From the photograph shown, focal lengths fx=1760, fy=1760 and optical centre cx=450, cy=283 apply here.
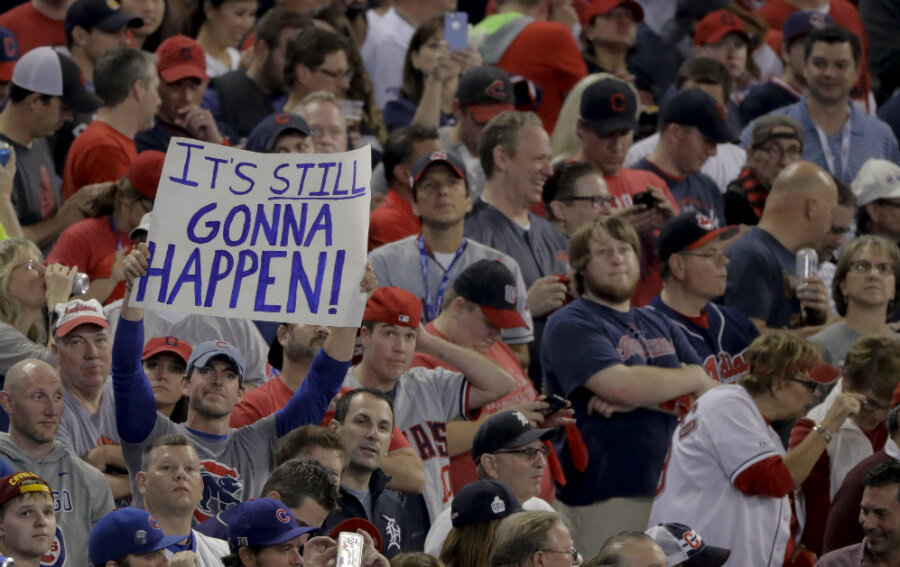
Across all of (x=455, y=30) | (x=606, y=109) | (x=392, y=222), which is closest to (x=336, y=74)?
(x=455, y=30)

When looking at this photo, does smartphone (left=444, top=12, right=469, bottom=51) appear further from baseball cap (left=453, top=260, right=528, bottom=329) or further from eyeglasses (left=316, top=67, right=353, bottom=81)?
baseball cap (left=453, top=260, right=528, bottom=329)

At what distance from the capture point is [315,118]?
9.98m

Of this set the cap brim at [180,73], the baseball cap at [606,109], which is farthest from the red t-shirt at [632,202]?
the cap brim at [180,73]

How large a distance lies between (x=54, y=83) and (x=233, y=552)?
3.82 m

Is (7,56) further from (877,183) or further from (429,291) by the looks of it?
(877,183)

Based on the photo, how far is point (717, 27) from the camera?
13.1m

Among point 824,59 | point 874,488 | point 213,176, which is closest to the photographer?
point 213,176

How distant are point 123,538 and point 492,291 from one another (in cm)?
265

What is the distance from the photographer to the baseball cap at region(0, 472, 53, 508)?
238 inches

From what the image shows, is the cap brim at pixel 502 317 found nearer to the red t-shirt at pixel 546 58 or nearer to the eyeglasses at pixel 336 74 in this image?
the eyeglasses at pixel 336 74

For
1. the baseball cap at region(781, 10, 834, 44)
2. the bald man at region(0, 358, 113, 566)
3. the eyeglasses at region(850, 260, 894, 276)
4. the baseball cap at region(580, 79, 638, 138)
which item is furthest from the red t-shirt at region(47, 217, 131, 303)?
the baseball cap at region(781, 10, 834, 44)

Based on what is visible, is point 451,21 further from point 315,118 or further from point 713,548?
point 713,548

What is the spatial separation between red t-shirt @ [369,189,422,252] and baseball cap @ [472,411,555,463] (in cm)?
210

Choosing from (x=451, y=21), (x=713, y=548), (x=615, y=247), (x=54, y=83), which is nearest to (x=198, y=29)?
(x=451, y=21)
